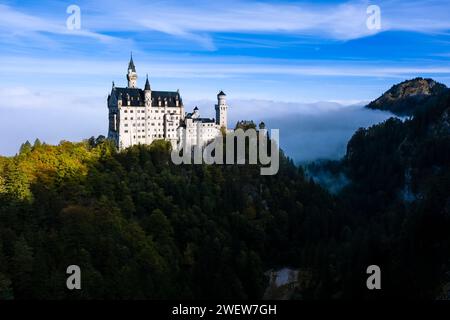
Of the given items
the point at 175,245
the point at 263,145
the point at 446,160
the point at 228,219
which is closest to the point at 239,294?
the point at 175,245

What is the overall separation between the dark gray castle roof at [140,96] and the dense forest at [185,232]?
37.3 feet

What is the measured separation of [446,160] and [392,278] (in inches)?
3890

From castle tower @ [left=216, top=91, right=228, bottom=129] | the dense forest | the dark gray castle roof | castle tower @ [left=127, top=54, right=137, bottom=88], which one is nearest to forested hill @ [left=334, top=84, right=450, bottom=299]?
the dense forest

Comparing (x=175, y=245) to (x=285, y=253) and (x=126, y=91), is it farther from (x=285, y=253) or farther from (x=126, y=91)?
(x=126, y=91)

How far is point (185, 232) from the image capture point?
106312 millimetres

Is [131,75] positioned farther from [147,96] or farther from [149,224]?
[149,224]

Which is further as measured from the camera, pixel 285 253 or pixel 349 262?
pixel 285 253

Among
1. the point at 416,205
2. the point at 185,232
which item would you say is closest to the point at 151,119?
the point at 185,232

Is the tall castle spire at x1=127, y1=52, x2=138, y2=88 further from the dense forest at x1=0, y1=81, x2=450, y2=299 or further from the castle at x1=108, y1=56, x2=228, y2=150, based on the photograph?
the dense forest at x1=0, y1=81, x2=450, y2=299

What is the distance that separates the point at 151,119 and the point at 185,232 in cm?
3165

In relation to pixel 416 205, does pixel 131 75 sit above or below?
above

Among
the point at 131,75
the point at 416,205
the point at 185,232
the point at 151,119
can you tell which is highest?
the point at 131,75

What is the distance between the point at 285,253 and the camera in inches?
4646

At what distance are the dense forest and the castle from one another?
4.45m
